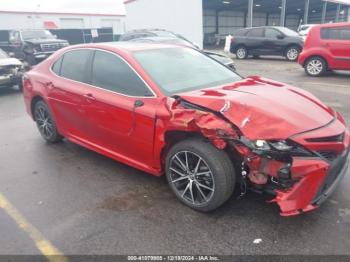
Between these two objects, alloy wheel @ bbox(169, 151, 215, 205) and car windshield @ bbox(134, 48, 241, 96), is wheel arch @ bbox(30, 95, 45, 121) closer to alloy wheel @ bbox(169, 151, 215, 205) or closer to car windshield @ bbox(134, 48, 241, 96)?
car windshield @ bbox(134, 48, 241, 96)

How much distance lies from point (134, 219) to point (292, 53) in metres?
14.4

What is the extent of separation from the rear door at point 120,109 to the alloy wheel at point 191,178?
359 millimetres

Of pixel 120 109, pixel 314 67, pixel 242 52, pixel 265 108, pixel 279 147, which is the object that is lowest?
pixel 242 52

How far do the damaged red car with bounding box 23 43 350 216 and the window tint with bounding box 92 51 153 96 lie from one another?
0.04ft

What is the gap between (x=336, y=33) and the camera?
10.4 m

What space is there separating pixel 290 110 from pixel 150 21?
24588mm

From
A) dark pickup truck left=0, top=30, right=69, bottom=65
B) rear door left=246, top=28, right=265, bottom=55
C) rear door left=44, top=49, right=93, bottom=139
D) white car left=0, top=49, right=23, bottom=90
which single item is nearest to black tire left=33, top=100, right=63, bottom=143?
rear door left=44, top=49, right=93, bottom=139

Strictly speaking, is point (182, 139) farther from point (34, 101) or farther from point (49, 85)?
point (34, 101)

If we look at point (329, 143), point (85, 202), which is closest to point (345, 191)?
point (329, 143)

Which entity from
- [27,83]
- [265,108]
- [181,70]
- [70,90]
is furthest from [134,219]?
[27,83]

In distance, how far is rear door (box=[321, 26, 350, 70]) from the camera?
10164mm

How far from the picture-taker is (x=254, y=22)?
46.7 m

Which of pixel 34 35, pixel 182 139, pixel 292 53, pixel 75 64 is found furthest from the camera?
pixel 34 35

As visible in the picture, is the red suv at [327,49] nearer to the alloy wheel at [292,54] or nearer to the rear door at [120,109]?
the alloy wheel at [292,54]
